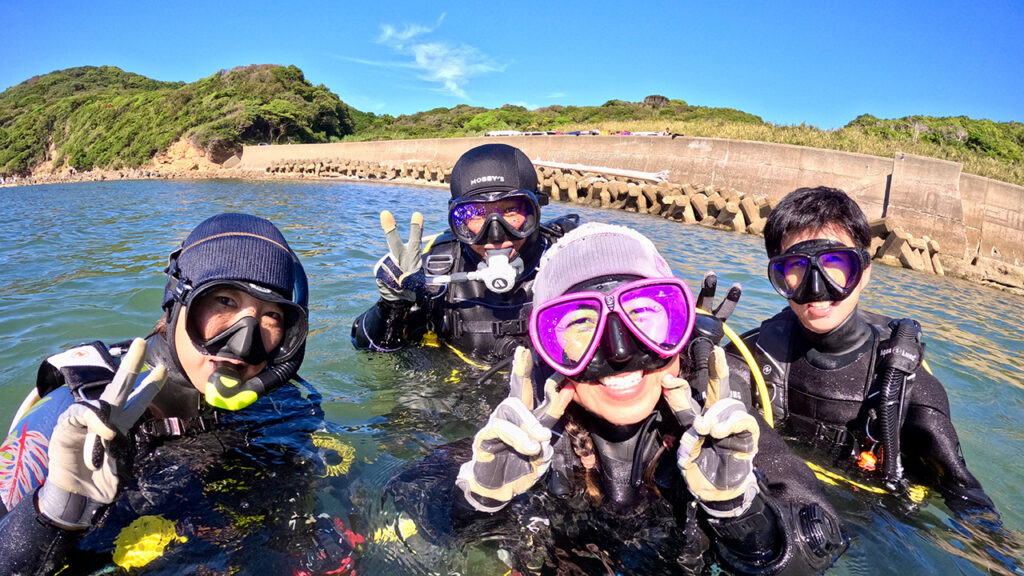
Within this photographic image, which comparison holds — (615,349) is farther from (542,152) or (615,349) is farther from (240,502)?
(542,152)

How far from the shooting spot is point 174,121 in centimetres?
4138

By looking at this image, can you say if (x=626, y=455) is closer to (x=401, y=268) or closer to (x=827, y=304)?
(x=827, y=304)

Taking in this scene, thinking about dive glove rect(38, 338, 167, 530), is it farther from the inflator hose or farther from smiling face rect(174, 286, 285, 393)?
the inflator hose

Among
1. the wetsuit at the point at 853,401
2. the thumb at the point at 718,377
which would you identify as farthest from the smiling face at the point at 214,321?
the wetsuit at the point at 853,401

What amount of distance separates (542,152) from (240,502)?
22.2 metres

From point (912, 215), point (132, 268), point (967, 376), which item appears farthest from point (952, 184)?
point (132, 268)

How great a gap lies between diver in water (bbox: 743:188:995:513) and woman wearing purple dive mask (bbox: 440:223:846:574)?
930 millimetres

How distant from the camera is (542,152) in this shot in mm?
23062

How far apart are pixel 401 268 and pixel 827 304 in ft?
7.51

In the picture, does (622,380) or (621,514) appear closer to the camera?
(622,380)

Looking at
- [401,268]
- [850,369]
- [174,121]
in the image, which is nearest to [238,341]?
[401,268]

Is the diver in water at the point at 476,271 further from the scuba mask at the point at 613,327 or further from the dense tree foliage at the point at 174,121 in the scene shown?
the dense tree foliage at the point at 174,121

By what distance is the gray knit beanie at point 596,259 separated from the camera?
1.67 metres

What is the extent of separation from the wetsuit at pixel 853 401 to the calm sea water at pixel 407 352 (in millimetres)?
193
